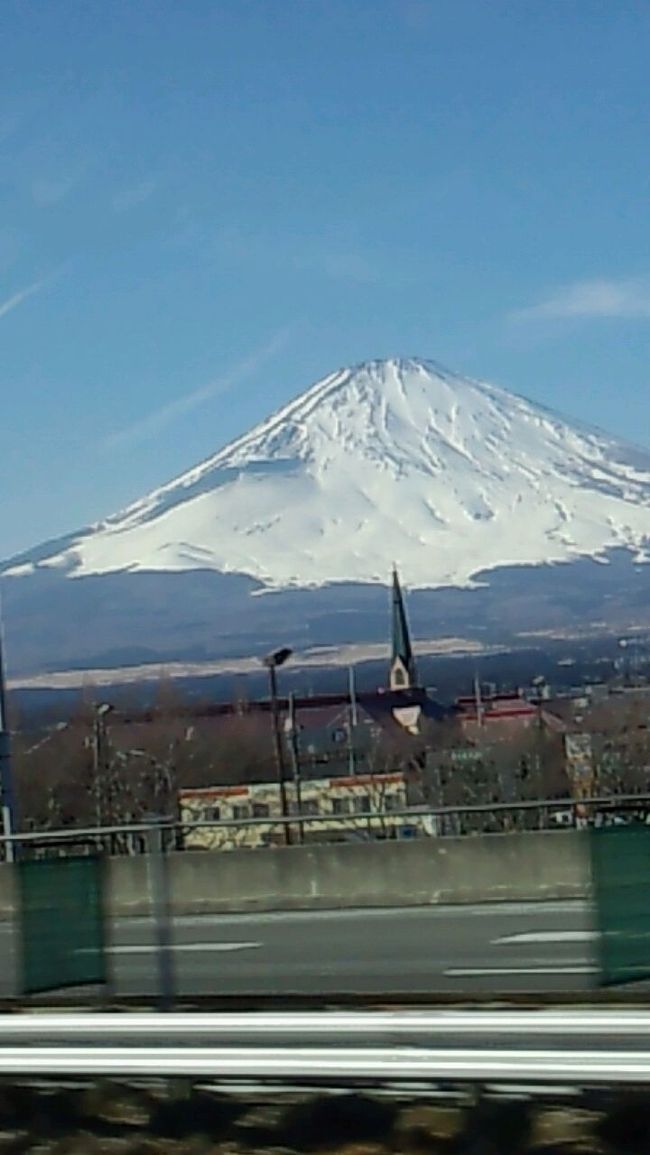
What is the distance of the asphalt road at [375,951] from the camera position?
14.4 metres

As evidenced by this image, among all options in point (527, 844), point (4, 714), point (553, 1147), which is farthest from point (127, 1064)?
point (4, 714)

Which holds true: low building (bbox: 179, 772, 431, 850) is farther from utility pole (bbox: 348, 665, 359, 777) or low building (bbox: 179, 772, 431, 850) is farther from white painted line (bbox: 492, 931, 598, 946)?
utility pole (bbox: 348, 665, 359, 777)

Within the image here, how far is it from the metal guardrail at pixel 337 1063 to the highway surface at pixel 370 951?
18.7ft

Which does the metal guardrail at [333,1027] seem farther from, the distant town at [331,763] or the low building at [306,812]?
the low building at [306,812]

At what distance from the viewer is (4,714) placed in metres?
28.6

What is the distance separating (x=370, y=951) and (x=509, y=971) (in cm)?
219

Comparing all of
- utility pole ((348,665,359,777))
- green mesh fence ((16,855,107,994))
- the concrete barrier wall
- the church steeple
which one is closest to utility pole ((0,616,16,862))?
the concrete barrier wall

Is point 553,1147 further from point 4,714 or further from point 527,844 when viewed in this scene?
point 4,714

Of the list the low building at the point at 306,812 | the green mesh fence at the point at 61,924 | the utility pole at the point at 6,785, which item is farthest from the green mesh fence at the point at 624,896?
the utility pole at the point at 6,785

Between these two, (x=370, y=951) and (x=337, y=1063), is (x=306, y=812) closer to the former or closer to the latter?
(x=370, y=951)

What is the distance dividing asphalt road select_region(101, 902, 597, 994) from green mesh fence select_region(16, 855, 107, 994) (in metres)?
0.16

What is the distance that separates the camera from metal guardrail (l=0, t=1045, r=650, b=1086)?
6.92 meters

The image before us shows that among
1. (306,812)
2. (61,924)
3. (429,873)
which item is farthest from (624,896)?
(306,812)

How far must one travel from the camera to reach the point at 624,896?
43.3 feet
